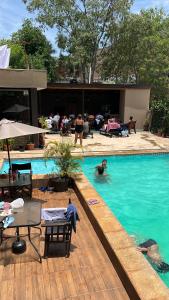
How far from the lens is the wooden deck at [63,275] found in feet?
14.5

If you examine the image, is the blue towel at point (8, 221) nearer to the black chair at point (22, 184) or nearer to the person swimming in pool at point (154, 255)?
the black chair at point (22, 184)

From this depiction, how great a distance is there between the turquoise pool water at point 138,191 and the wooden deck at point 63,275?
1832 millimetres

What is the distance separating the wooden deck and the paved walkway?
830 centimetres

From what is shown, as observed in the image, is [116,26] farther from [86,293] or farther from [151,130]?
[86,293]

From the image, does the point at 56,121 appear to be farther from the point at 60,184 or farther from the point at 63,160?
the point at 60,184

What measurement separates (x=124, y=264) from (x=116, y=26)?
89.0ft

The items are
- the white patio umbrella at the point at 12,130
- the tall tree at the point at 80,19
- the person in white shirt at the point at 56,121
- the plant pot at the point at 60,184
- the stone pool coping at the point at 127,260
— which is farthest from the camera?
the tall tree at the point at 80,19

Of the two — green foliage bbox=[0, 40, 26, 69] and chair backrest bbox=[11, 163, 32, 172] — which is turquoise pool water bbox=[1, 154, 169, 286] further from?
green foliage bbox=[0, 40, 26, 69]

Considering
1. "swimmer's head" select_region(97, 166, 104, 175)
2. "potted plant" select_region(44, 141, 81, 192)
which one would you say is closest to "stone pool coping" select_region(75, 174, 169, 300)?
"potted plant" select_region(44, 141, 81, 192)

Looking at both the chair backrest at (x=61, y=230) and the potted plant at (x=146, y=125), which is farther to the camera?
the potted plant at (x=146, y=125)

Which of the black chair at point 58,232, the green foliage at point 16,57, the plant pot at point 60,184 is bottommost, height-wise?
the plant pot at point 60,184

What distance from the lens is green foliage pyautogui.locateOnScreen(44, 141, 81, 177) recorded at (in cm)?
900

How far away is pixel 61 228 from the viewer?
5.41m

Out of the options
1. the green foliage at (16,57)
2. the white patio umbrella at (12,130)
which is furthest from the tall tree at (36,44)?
the white patio umbrella at (12,130)
